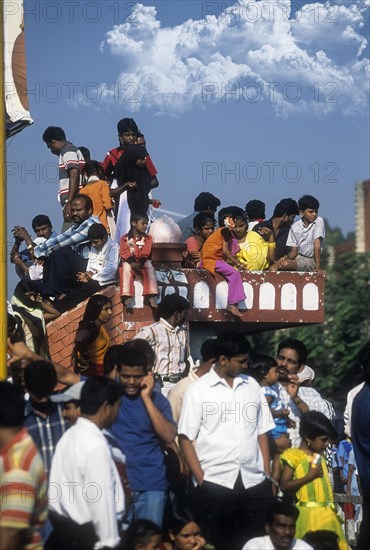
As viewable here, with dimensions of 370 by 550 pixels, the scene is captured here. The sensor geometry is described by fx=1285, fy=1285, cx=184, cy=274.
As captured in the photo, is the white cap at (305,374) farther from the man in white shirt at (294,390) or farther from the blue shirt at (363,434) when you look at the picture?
the blue shirt at (363,434)

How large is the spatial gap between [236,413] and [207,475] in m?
0.47

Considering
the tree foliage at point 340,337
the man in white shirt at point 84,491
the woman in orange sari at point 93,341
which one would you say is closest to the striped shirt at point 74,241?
the woman in orange sari at point 93,341

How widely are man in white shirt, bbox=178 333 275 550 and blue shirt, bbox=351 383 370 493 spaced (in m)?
0.77

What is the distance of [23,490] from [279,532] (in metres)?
2.34

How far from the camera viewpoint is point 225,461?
8875 millimetres

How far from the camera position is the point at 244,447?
8.91m

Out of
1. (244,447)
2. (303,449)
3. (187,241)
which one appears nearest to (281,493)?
(303,449)

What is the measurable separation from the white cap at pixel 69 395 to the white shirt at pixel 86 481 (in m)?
0.36

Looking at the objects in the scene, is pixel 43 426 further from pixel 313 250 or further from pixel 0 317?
pixel 313 250

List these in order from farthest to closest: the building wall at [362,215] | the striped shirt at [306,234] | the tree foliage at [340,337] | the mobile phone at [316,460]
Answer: the building wall at [362,215] < the tree foliage at [340,337] < the striped shirt at [306,234] < the mobile phone at [316,460]

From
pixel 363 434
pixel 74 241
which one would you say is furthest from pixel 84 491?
pixel 74 241

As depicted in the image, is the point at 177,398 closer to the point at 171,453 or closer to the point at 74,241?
the point at 171,453

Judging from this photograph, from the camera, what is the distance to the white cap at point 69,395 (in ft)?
25.9

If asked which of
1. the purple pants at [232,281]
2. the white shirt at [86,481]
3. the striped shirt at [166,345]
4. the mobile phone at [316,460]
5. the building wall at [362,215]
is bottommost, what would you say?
the mobile phone at [316,460]
